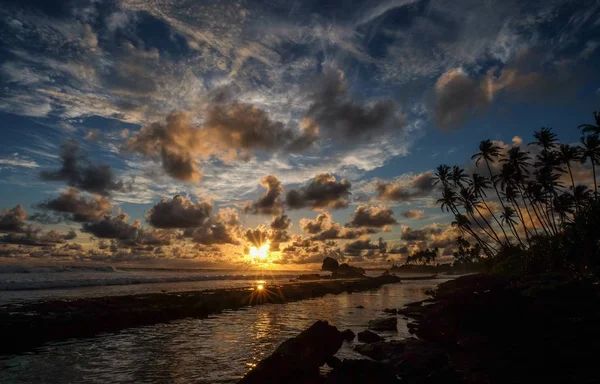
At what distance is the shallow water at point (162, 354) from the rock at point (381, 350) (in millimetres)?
726

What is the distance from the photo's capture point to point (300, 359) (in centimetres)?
1223

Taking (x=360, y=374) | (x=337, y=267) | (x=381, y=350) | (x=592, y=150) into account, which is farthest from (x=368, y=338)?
(x=337, y=267)

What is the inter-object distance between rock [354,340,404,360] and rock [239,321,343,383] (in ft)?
8.86

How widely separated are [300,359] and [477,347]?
11962 millimetres

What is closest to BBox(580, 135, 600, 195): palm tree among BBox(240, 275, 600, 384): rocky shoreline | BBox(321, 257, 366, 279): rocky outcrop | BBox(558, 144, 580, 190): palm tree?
BBox(558, 144, 580, 190): palm tree

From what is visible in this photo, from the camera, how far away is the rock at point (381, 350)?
1596 centimetres

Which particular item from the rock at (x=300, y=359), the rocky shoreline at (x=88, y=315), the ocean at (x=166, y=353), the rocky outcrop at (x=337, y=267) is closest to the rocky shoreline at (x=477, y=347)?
the rock at (x=300, y=359)

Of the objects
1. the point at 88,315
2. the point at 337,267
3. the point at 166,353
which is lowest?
the point at 166,353

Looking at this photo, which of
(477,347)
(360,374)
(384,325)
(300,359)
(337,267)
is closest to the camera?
(360,374)

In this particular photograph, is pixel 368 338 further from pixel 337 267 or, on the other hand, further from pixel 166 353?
pixel 337 267

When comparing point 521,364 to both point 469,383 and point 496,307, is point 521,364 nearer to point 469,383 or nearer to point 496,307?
point 469,383

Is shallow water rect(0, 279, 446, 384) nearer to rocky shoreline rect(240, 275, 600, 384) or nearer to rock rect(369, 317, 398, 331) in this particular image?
rock rect(369, 317, 398, 331)

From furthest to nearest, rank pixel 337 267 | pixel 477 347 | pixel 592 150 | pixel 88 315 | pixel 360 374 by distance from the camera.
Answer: pixel 337 267 < pixel 592 150 < pixel 88 315 < pixel 477 347 < pixel 360 374

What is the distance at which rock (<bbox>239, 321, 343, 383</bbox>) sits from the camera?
11.2 meters
